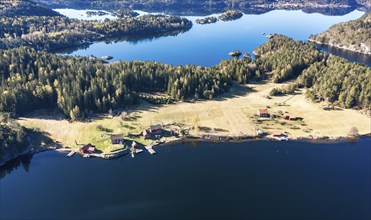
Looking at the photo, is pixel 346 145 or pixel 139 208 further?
pixel 346 145

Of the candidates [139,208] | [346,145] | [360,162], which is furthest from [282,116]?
[139,208]

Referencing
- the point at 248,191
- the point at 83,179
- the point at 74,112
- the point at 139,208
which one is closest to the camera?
the point at 139,208

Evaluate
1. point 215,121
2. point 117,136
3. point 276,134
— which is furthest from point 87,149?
point 276,134

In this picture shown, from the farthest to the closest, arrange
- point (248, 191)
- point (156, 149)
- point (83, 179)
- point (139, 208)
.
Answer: point (156, 149), point (83, 179), point (248, 191), point (139, 208)

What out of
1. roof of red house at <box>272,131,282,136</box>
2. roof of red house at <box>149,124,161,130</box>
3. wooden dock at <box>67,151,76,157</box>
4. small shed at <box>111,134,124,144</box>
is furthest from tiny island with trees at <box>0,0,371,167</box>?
wooden dock at <box>67,151,76,157</box>

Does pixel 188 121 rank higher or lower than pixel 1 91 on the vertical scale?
lower

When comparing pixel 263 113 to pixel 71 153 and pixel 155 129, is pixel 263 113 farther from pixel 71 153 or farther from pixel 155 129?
pixel 71 153

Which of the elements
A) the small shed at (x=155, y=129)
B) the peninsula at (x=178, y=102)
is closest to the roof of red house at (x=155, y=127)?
the small shed at (x=155, y=129)

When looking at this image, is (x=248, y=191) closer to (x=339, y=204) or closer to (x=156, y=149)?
(x=339, y=204)
